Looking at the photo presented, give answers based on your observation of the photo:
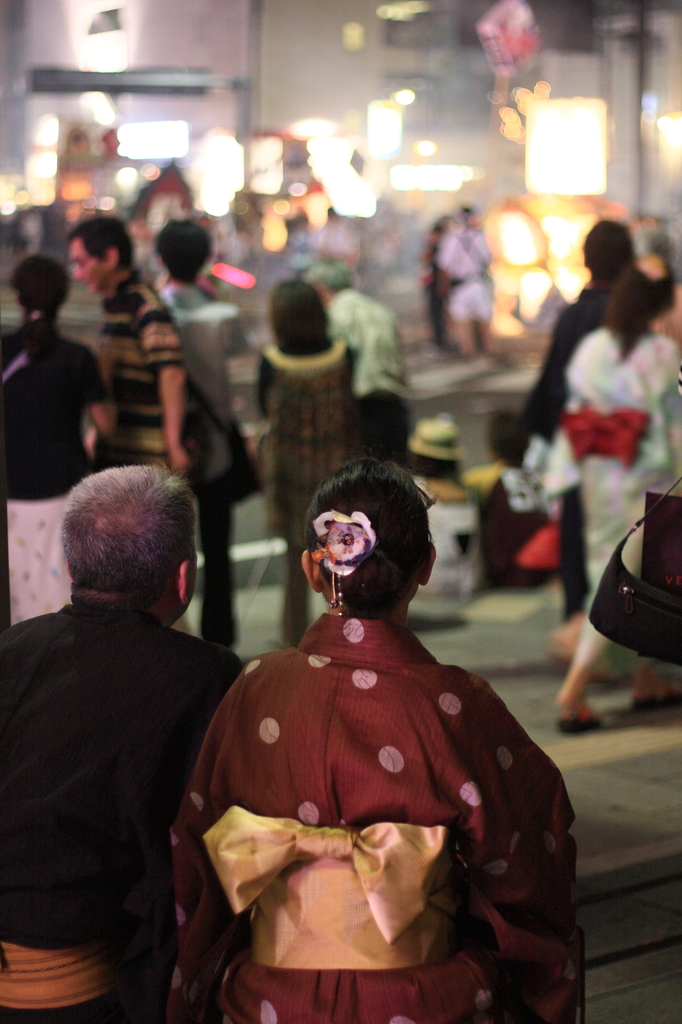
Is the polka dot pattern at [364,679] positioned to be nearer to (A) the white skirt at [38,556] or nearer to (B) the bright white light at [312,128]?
(A) the white skirt at [38,556]

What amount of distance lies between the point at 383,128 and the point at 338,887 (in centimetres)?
1200

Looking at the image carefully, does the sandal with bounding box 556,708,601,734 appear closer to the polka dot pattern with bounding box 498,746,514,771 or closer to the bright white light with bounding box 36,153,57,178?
the polka dot pattern with bounding box 498,746,514,771

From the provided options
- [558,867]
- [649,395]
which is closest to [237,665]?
[558,867]

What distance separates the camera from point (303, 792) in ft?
5.28

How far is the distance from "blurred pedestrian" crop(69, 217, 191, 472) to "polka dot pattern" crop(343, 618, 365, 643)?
87.0 inches

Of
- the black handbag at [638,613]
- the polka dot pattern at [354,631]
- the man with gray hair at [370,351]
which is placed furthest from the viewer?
the man with gray hair at [370,351]

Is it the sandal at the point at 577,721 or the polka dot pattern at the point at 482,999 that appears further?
the sandal at the point at 577,721

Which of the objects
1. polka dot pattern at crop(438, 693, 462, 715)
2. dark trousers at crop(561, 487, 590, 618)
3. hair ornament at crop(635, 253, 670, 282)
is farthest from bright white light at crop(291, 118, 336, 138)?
polka dot pattern at crop(438, 693, 462, 715)

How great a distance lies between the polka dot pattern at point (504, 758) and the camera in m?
1.62

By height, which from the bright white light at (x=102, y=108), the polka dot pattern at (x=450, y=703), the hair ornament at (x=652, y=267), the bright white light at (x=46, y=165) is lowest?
the polka dot pattern at (x=450, y=703)

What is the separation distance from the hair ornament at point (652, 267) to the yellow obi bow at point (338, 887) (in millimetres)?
2770

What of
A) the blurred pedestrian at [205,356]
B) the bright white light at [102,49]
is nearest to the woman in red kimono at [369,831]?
the blurred pedestrian at [205,356]

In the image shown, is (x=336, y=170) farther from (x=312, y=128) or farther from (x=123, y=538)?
(x=123, y=538)

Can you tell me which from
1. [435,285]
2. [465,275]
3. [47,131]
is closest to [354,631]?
[47,131]
